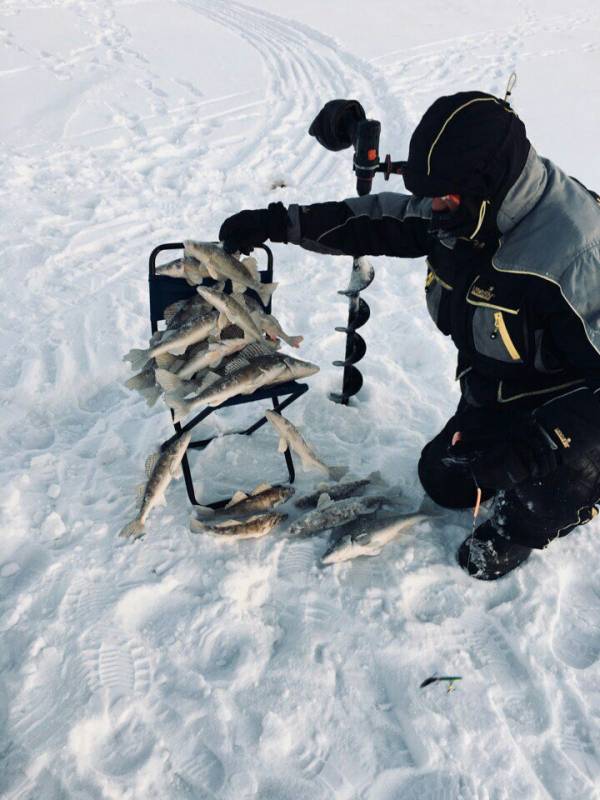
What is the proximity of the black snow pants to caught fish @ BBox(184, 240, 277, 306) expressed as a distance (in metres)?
1.31

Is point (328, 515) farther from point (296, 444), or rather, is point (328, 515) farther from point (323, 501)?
point (296, 444)

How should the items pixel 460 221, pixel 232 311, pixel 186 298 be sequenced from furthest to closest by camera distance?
pixel 186 298 → pixel 232 311 → pixel 460 221

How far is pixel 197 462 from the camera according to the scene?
Answer: 149 inches

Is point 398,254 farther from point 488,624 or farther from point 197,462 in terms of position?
point 488,624

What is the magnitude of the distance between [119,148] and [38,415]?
463 cm

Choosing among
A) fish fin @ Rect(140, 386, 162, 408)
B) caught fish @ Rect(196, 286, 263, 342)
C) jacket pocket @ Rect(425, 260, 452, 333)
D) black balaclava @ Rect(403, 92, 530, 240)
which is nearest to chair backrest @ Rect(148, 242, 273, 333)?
caught fish @ Rect(196, 286, 263, 342)

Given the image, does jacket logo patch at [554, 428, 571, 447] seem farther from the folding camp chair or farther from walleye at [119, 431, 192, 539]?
walleye at [119, 431, 192, 539]

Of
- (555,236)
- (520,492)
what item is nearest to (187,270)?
(555,236)

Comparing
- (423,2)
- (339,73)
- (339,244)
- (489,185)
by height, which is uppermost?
(423,2)

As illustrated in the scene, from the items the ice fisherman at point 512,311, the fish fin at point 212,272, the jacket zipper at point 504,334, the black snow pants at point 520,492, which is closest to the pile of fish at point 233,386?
the fish fin at point 212,272

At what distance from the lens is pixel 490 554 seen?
10.0 ft

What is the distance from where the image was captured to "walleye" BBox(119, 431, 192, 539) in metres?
3.15

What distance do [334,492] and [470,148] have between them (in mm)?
1851

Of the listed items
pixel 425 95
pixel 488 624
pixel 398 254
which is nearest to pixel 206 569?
pixel 488 624
